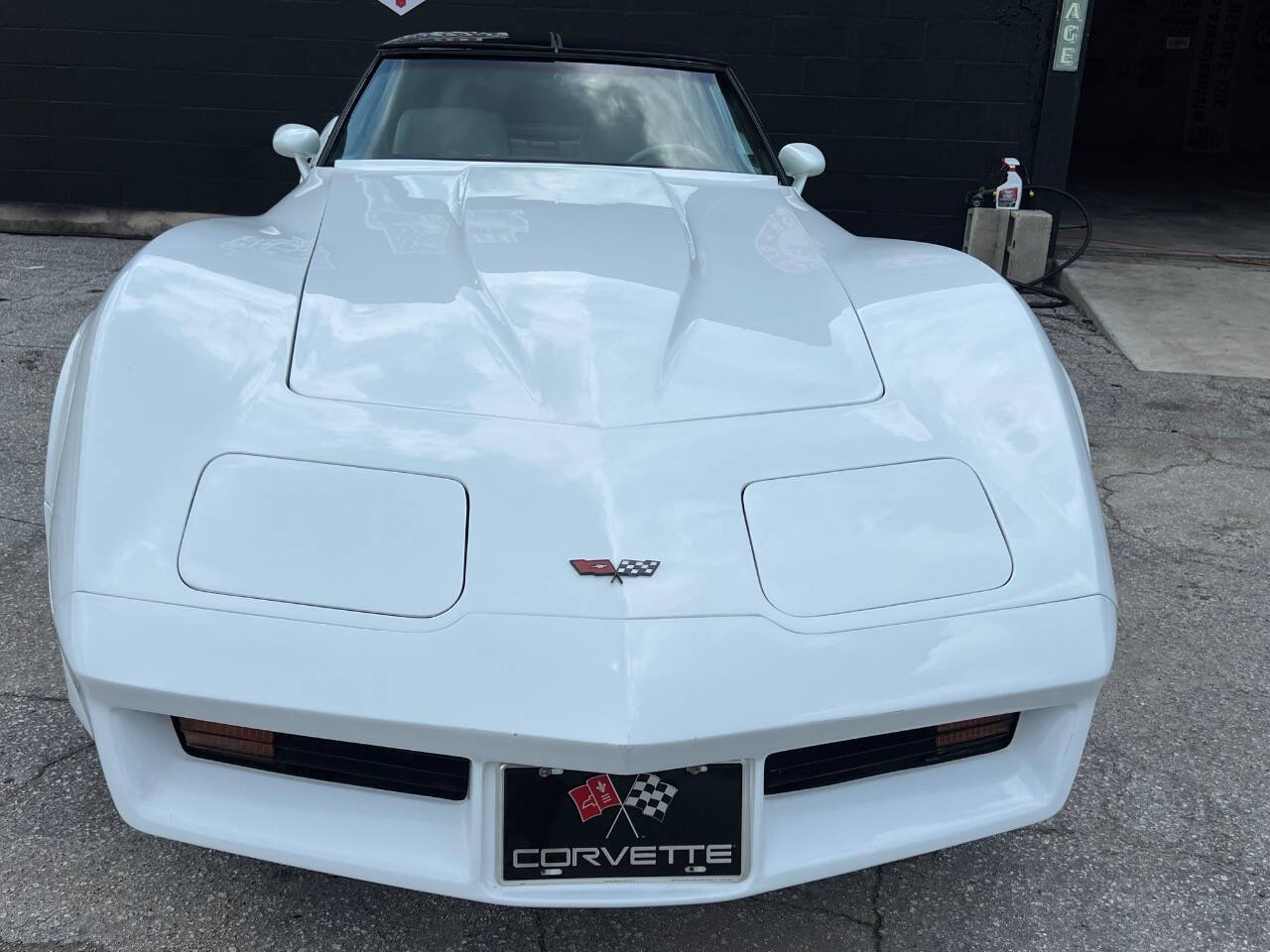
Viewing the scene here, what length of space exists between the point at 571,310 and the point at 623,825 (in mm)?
904

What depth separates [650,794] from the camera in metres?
1.46

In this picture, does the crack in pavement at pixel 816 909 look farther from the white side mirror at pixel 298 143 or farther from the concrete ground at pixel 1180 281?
the concrete ground at pixel 1180 281

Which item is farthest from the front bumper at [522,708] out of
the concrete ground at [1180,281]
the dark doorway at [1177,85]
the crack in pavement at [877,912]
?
the dark doorway at [1177,85]

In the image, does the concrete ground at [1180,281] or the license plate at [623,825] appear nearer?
the license plate at [623,825]

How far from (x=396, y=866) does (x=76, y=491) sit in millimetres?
701

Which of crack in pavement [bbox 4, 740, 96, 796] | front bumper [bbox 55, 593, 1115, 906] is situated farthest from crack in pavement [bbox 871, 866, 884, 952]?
crack in pavement [bbox 4, 740, 96, 796]

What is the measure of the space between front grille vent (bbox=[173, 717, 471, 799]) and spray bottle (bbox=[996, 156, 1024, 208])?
5664 mm

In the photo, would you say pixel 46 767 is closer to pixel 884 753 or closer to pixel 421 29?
pixel 884 753

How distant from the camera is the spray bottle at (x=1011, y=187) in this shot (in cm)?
624

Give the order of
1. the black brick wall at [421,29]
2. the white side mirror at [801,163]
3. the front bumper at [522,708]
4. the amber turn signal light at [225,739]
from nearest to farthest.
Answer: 1. the front bumper at [522,708]
2. the amber turn signal light at [225,739]
3. the white side mirror at [801,163]
4. the black brick wall at [421,29]

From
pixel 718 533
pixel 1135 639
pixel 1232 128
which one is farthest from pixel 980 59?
pixel 1232 128

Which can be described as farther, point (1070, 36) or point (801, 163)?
point (1070, 36)

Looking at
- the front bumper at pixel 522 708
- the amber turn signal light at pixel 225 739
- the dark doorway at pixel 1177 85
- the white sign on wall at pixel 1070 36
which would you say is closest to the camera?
the front bumper at pixel 522 708

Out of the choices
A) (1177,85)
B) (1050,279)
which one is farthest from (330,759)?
(1177,85)
